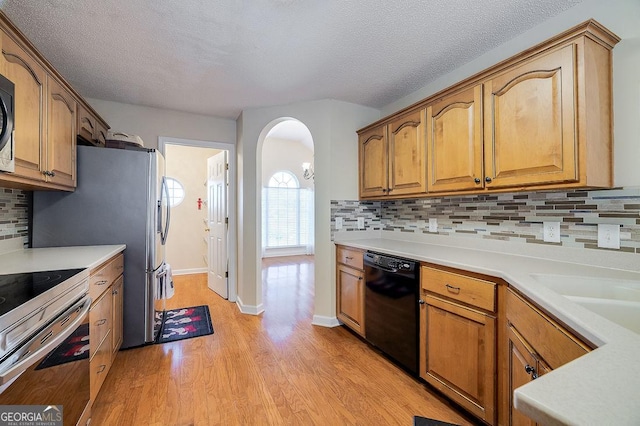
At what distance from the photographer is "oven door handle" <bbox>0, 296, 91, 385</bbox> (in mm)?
847

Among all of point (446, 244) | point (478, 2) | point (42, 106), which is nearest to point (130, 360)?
point (42, 106)

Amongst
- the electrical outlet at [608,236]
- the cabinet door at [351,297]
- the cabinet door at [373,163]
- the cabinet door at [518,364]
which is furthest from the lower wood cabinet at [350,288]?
the electrical outlet at [608,236]

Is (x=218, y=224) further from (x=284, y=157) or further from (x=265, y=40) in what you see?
(x=284, y=157)

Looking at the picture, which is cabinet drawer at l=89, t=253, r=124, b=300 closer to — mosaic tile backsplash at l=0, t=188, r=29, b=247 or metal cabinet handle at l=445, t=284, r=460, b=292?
mosaic tile backsplash at l=0, t=188, r=29, b=247

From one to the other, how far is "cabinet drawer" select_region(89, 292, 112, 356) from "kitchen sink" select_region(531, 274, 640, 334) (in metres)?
2.34

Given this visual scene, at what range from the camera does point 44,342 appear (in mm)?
1026

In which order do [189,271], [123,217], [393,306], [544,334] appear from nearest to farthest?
1. [544,334]
2. [393,306]
3. [123,217]
4. [189,271]

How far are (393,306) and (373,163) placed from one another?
1.37m

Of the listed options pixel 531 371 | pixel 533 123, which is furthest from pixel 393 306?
pixel 533 123

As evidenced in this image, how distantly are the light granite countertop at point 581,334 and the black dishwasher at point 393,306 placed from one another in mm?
175

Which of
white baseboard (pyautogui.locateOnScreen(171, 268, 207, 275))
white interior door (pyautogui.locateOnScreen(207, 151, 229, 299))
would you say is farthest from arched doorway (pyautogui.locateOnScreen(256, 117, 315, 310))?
white interior door (pyautogui.locateOnScreen(207, 151, 229, 299))

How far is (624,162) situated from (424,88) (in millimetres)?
1594

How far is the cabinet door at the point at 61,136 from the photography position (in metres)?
1.72

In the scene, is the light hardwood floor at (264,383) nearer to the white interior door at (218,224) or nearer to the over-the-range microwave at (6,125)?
the white interior door at (218,224)
